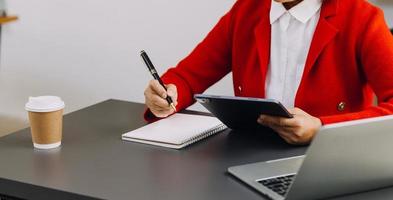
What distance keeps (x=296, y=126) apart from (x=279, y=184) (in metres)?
0.24

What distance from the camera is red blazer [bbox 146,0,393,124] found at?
4.45 ft

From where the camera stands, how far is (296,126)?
1.19 meters

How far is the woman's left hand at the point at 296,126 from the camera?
1187 millimetres

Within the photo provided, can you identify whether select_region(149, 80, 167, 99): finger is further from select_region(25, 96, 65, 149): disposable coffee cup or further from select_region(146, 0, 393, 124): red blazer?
select_region(25, 96, 65, 149): disposable coffee cup

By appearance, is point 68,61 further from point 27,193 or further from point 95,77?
point 27,193

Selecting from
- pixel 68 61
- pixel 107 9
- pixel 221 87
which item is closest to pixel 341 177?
pixel 221 87

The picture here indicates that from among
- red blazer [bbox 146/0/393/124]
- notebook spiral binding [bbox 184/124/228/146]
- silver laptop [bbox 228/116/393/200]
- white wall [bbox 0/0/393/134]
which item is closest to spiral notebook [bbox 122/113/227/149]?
notebook spiral binding [bbox 184/124/228/146]

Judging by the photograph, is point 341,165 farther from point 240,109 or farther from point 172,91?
point 172,91

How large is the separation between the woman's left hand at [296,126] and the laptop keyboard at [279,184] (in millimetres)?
194

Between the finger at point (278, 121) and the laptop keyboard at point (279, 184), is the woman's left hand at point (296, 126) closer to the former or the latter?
the finger at point (278, 121)

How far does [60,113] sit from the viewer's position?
1.23 meters

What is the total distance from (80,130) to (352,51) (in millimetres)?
709

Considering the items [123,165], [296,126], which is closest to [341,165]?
[296,126]

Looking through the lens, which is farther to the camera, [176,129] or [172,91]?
[172,91]
